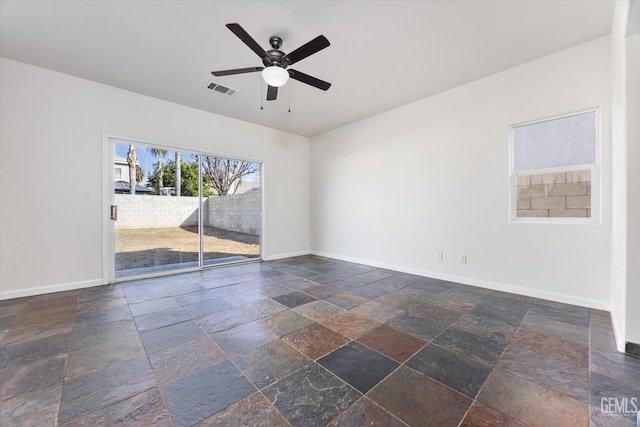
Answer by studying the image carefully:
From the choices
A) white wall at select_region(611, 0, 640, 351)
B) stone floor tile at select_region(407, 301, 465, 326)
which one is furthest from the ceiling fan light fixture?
stone floor tile at select_region(407, 301, 465, 326)

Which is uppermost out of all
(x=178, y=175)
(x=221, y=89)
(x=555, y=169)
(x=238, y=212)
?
(x=221, y=89)

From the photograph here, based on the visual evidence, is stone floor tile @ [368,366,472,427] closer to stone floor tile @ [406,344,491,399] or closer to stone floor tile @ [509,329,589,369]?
stone floor tile @ [406,344,491,399]

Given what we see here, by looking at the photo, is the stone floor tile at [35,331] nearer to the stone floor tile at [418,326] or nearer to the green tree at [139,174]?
the green tree at [139,174]

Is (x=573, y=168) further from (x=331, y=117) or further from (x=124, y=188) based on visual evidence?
(x=124, y=188)

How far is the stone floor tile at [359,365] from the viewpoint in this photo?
1.59 meters

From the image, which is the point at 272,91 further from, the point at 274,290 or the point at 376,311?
the point at 376,311

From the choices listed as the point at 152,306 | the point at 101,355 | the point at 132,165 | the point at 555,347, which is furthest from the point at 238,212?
the point at 555,347

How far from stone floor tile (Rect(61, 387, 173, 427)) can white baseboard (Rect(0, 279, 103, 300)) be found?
2973 millimetres

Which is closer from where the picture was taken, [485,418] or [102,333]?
[485,418]

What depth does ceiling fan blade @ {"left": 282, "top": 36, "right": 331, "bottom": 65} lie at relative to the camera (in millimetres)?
2098

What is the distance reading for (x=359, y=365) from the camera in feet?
5.74

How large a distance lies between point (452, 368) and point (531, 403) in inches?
16.4

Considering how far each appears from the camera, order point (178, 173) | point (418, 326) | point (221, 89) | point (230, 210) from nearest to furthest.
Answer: point (418, 326), point (221, 89), point (178, 173), point (230, 210)

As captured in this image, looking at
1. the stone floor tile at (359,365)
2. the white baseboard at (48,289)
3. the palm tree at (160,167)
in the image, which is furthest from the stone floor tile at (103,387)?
the palm tree at (160,167)
